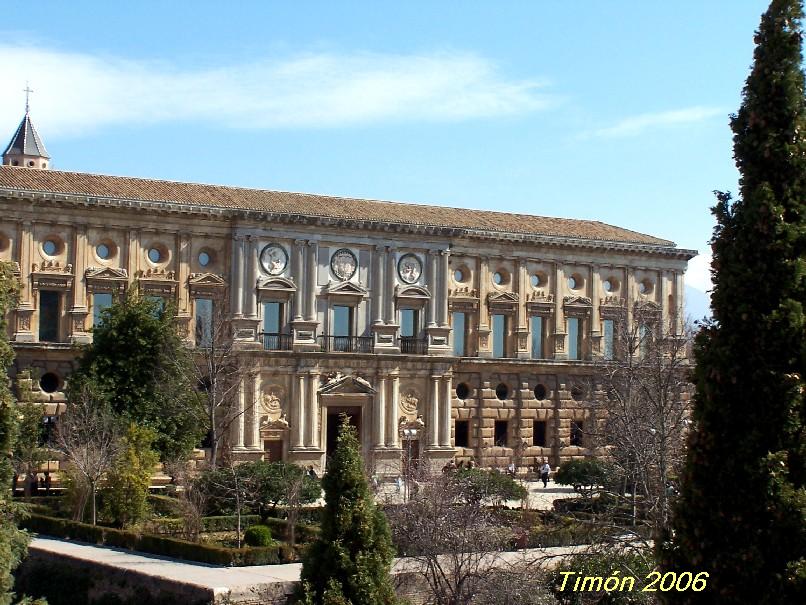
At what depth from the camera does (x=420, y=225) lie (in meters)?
50.0

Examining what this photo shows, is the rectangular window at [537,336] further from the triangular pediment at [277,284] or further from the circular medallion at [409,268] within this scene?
the triangular pediment at [277,284]

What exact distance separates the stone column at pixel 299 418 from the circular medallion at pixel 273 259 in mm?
3878

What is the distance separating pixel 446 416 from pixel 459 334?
361 centimetres

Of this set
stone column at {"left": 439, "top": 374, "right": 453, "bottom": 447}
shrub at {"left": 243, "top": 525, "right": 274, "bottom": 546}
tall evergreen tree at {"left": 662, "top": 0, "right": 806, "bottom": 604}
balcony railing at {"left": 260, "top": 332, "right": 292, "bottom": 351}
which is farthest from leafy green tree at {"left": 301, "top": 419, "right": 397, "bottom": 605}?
stone column at {"left": 439, "top": 374, "right": 453, "bottom": 447}

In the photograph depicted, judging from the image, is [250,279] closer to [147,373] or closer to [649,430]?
[147,373]

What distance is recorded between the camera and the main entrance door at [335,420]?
159 ft

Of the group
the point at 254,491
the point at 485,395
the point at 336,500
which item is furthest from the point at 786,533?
the point at 485,395

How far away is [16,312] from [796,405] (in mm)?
33999

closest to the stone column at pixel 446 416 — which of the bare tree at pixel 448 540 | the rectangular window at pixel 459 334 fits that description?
the rectangular window at pixel 459 334

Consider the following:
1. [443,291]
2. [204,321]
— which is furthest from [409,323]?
[204,321]

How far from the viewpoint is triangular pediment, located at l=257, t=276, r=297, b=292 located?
47500 mm

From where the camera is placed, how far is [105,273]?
149 feet

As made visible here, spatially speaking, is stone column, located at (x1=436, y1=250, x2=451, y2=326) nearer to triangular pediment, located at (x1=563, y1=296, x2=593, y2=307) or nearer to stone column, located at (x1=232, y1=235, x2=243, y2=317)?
triangular pediment, located at (x1=563, y1=296, x2=593, y2=307)

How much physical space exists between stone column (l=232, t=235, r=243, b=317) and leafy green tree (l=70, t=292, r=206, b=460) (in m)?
4.71
